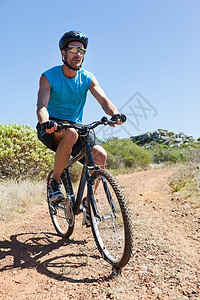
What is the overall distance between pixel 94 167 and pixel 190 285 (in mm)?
1379

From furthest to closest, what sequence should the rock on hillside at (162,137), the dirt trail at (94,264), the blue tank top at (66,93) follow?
the rock on hillside at (162,137), the blue tank top at (66,93), the dirt trail at (94,264)

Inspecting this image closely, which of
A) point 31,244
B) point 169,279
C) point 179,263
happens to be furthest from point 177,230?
point 31,244

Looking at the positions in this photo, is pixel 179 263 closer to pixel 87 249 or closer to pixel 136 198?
pixel 87 249

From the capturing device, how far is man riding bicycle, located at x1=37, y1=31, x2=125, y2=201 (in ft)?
10.2

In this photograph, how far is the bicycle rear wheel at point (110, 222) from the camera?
93.3 inches

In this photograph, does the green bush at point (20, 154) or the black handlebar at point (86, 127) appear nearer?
the black handlebar at point (86, 127)

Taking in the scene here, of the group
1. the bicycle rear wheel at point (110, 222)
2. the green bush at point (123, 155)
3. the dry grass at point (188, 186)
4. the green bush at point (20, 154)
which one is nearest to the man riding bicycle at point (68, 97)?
the bicycle rear wheel at point (110, 222)

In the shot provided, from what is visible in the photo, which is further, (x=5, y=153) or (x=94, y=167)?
(x=5, y=153)

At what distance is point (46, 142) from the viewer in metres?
3.33

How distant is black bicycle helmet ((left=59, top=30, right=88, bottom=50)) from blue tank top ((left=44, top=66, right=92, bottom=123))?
31cm

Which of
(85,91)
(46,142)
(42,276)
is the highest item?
(85,91)

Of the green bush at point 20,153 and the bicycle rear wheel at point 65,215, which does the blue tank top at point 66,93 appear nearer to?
the bicycle rear wheel at point 65,215

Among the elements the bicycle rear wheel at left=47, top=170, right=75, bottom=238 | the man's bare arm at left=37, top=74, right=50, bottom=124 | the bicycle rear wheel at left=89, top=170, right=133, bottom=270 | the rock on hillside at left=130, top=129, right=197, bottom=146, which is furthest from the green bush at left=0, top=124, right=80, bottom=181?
the rock on hillside at left=130, top=129, right=197, bottom=146

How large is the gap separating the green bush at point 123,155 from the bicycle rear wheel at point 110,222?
32.7 feet
